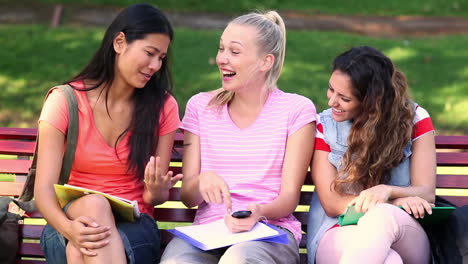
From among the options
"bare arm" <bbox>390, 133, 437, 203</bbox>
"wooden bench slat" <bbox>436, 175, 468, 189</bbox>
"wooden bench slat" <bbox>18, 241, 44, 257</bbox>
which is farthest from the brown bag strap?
"wooden bench slat" <bbox>436, 175, 468, 189</bbox>

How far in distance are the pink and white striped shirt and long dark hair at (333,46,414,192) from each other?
0.99ft

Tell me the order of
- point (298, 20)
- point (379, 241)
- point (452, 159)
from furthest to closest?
point (298, 20) → point (452, 159) → point (379, 241)

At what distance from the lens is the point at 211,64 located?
9.22 meters

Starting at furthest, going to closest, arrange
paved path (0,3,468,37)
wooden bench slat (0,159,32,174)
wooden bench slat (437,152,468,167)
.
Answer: paved path (0,3,468,37)
wooden bench slat (0,159,32,174)
wooden bench slat (437,152,468,167)

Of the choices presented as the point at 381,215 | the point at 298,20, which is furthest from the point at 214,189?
the point at 298,20

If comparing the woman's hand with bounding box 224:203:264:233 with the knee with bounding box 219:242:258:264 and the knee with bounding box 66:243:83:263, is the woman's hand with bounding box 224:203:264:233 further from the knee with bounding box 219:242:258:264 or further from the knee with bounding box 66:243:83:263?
the knee with bounding box 66:243:83:263

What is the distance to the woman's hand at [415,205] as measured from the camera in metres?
3.97

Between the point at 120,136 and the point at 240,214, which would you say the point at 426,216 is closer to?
the point at 240,214

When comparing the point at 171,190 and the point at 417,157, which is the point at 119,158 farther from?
the point at 417,157

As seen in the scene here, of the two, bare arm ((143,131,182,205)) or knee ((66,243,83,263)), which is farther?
bare arm ((143,131,182,205))

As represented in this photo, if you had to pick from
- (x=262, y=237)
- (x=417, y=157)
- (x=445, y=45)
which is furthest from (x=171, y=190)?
(x=445, y=45)

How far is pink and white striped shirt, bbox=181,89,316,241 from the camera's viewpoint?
4309 mm

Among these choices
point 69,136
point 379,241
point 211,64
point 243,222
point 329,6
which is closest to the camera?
point 379,241

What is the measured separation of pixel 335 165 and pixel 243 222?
2.00 feet
